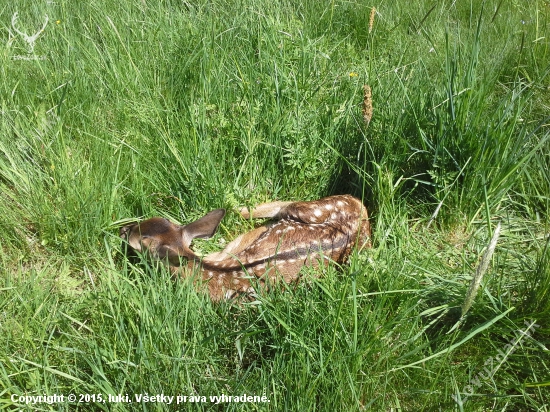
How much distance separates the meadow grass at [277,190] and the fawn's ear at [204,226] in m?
0.33

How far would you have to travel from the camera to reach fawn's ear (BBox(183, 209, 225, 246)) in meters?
3.94

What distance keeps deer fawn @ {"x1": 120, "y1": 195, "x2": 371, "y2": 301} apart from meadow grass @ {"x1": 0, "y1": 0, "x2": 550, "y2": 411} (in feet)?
0.58

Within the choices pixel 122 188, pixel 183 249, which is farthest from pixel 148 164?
pixel 183 249

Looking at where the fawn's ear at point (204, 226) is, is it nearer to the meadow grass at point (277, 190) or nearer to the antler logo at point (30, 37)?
the meadow grass at point (277, 190)

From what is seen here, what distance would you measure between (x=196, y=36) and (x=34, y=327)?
3059 mm

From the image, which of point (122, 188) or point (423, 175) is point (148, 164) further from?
point (423, 175)

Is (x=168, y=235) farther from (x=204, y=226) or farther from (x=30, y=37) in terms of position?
(x=30, y=37)

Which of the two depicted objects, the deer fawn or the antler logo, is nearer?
the deer fawn

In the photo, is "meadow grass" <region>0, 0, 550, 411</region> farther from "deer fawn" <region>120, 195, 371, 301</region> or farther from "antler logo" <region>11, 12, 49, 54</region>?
"deer fawn" <region>120, 195, 371, 301</region>

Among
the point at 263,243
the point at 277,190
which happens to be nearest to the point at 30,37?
the point at 277,190

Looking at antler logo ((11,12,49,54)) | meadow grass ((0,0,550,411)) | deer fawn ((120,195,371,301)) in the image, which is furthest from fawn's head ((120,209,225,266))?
antler logo ((11,12,49,54))

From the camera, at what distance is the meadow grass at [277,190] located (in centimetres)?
287

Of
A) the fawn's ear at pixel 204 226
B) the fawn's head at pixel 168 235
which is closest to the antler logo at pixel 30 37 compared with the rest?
the fawn's head at pixel 168 235

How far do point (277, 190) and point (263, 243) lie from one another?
22.3 inches
